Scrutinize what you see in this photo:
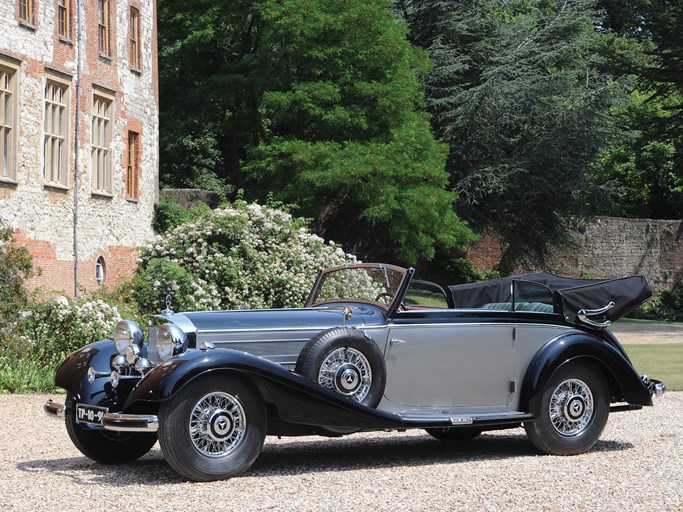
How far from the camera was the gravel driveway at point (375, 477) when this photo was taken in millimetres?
6582

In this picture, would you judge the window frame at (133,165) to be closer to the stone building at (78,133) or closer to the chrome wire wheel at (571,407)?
the stone building at (78,133)

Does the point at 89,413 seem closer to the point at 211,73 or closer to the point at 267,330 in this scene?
the point at 267,330

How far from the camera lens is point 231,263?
19.9 m

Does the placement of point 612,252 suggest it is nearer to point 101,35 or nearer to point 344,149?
point 344,149

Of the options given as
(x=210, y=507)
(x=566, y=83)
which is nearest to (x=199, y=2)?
(x=566, y=83)

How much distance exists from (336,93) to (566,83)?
11.9m

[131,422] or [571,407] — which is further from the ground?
[131,422]

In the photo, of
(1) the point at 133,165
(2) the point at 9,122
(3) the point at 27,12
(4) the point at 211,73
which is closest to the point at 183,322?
(2) the point at 9,122

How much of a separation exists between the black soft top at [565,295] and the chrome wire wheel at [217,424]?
111 inches

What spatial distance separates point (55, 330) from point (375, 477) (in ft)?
28.1

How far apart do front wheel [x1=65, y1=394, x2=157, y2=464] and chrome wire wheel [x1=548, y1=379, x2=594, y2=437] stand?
3263 millimetres

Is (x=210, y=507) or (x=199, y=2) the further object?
(x=199, y=2)

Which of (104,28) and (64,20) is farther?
(104,28)

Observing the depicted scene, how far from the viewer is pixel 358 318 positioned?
841 cm
